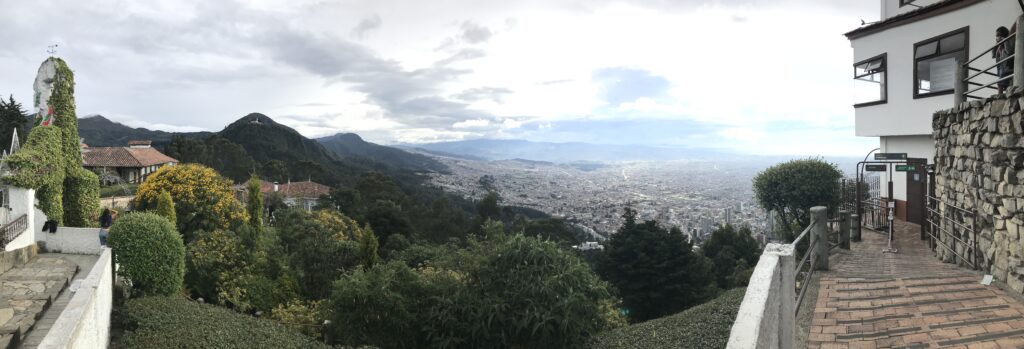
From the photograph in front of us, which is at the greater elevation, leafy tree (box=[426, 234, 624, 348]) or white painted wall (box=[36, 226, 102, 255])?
white painted wall (box=[36, 226, 102, 255])

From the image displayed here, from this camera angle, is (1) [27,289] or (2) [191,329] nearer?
(2) [191,329]

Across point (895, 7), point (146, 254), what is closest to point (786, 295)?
point (146, 254)

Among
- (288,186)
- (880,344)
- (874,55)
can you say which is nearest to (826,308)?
(880,344)

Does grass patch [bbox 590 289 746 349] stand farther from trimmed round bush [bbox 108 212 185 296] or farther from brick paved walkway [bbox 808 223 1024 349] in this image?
trimmed round bush [bbox 108 212 185 296]

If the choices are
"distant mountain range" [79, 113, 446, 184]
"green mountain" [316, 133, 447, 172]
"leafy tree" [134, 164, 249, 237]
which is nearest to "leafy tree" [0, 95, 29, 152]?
"distant mountain range" [79, 113, 446, 184]

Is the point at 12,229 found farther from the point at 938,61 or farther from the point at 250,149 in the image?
the point at 250,149

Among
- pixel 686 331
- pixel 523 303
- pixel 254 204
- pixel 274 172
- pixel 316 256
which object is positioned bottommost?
pixel 686 331
